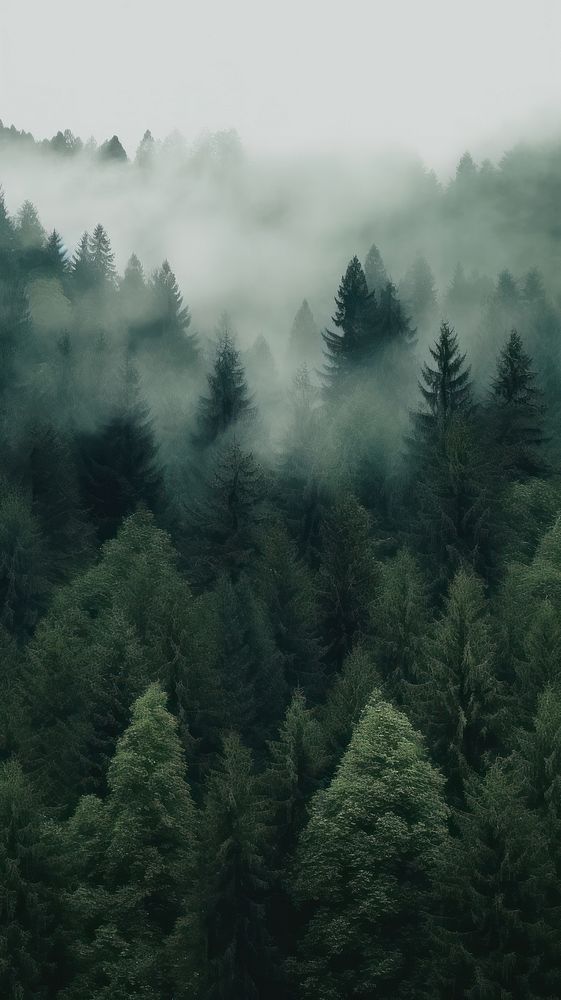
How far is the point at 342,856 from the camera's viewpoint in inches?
1828

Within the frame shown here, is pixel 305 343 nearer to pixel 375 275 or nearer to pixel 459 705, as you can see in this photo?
pixel 375 275

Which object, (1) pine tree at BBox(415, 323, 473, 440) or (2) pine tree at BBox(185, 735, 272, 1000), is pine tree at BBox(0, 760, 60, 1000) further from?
(1) pine tree at BBox(415, 323, 473, 440)

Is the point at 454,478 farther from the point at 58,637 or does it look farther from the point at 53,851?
the point at 53,851

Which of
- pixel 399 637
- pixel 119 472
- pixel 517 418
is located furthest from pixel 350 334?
pixel 399 637

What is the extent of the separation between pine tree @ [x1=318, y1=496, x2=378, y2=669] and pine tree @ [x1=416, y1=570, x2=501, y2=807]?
12.7 m

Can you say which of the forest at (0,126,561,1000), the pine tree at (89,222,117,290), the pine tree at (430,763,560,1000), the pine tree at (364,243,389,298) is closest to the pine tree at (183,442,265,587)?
the forest at (0,126,561,1000)

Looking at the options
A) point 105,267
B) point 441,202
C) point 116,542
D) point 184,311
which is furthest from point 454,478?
point 441,202

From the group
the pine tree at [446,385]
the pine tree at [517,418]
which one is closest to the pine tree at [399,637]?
the pine tree at [517,418]

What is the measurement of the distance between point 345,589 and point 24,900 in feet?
95.7

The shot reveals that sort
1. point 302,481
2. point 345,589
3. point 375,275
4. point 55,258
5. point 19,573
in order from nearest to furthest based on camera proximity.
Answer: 1. point 345,589
2. point 19,573
3. point 302,481
4. point 375,275
5. point 55,258

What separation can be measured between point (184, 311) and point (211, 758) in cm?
8823

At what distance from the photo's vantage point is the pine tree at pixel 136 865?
1793 inches

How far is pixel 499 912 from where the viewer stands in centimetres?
3969

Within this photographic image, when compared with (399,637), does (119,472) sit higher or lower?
higher
